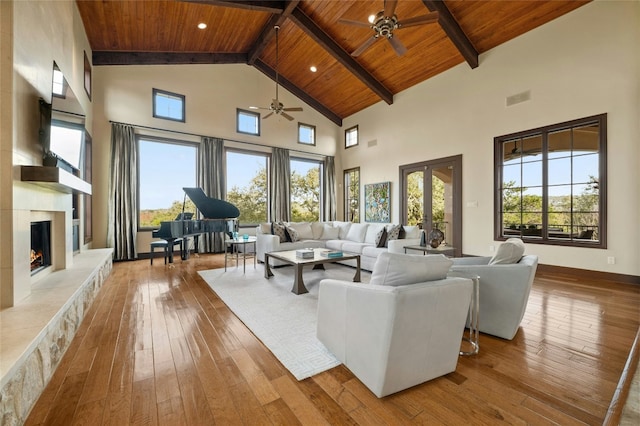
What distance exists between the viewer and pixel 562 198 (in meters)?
4.87

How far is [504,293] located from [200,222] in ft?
17.4

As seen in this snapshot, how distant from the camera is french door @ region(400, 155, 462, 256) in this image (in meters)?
6.30

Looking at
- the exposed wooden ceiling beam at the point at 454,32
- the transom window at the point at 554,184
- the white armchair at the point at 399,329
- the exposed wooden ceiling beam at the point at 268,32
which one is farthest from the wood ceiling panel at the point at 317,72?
the white armchair at the point at 399,329

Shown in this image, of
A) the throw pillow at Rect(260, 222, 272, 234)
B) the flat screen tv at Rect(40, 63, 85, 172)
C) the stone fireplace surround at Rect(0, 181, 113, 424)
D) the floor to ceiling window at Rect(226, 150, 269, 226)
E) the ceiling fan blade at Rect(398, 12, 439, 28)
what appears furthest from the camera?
the floor to ceiling window at Rect(226, 150, 269, 226)

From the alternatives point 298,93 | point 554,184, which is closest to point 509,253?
point 554,184

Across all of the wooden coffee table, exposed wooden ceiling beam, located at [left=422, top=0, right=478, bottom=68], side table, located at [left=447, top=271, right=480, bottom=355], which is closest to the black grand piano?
the wooden coffee table

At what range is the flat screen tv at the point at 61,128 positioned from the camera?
2.69 m

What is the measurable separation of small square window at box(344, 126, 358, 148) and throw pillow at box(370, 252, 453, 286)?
7.77 meters

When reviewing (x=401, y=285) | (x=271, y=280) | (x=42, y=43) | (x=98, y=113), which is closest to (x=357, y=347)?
(x=401, y=285)

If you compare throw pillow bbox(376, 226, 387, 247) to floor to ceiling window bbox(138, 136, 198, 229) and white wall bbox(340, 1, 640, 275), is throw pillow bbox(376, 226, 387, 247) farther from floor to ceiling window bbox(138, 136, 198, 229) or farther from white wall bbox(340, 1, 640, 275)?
floor to ceiling window bbox(138, 136, 198, 229)

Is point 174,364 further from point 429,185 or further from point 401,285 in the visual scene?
point 429,185

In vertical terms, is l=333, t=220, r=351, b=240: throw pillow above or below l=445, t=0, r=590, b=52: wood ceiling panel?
below

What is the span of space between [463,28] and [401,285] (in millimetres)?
5938

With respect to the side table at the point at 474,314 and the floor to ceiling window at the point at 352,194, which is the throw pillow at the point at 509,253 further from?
the floor to ceiling window at the point at 352,194
